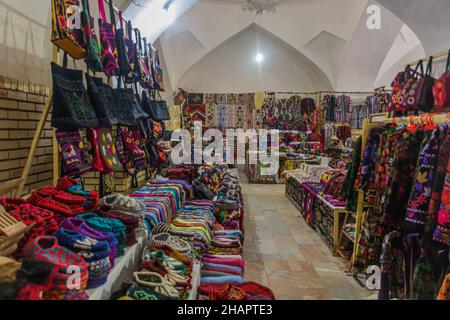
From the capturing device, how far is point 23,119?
6.80ft

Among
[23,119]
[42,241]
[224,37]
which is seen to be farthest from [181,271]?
[224,37]

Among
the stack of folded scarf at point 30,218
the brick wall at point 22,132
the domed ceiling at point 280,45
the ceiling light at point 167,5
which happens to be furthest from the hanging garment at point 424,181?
the ceiling light at point 167,5

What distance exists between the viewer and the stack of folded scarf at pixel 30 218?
4.72ft

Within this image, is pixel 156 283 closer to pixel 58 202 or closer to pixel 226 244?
pixel 58 202

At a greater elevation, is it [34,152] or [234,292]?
[34,152]

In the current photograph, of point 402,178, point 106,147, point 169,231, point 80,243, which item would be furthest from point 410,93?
point 80,243

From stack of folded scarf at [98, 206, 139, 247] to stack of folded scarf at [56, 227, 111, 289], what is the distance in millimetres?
386

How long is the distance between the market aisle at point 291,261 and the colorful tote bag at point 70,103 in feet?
7.75

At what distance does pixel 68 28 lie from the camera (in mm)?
1876

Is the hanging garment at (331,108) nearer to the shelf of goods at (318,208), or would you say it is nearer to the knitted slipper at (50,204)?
the shelf of goods at (318,208)

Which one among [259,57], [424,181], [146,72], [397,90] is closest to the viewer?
[424,181]

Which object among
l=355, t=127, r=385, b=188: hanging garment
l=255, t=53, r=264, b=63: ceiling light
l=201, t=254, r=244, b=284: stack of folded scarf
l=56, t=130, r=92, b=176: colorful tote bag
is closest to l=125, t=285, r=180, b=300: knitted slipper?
l=201, t=254, r=244, b=284: stack of folded scarf

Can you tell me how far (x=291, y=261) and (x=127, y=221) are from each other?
2.61 meters

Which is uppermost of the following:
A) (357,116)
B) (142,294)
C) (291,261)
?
(357,116)
